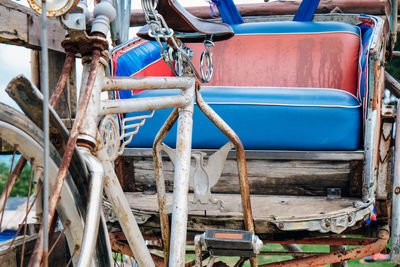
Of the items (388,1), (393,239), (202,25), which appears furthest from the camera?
(388,1)

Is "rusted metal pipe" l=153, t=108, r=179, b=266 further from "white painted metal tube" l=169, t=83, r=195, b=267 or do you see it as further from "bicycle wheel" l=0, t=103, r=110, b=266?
"bicycle wheel" l=0, t=103, r=110, b=266

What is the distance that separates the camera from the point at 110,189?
110cm

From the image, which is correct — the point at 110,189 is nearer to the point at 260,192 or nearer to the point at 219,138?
the point at 219,138

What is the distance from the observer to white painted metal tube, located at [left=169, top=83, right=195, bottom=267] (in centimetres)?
130

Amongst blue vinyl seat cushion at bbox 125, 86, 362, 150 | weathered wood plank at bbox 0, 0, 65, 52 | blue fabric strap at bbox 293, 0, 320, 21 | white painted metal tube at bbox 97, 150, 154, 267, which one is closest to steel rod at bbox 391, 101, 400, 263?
blue vinyl seat cushion at bbox 125, 86, 362, 150

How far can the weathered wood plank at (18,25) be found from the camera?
6.28 ft

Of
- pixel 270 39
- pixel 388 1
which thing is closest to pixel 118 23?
pixel 270 39

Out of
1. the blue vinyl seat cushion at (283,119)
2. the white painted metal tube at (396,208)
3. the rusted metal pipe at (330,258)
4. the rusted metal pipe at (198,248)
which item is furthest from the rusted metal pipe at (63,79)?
the white painted metal tube at (396,208)

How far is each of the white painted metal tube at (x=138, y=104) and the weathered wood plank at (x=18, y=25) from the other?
107 cm

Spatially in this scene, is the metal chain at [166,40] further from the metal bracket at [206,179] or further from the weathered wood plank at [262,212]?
the weathered wood plank at [262,212]

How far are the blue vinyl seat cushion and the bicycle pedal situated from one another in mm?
577

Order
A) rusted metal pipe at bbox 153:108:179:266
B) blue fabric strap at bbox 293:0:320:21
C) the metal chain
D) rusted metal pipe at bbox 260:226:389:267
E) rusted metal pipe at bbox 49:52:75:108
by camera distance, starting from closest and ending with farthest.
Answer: rusted metal pipe at bbox 49:52:75:108 < the metal chain < rusted metal pipe at bbox 153:108:179:266 < rusted metal pipe at bbox 260:226:389:267 < blue fabric strap at bbox 293:0:320:21

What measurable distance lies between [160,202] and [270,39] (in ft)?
5.23

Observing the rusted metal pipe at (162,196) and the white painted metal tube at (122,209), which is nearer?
the white painted metal tube at (122,209)
